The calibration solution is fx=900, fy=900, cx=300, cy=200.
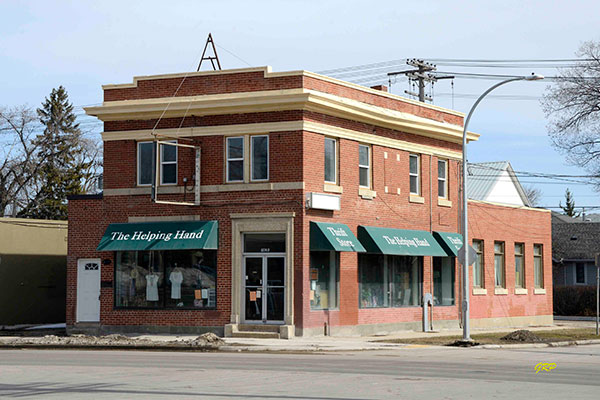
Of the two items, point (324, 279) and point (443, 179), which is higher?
point (443, 179)

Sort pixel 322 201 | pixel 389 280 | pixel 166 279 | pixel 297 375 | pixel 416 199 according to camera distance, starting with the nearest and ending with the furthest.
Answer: pixel 297 375 → pixel 322 201 → pixel 166 279 → pixel 389 280 → pixel 416 199

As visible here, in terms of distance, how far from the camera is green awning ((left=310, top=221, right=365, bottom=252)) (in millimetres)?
29594

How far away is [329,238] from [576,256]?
35.9 meters

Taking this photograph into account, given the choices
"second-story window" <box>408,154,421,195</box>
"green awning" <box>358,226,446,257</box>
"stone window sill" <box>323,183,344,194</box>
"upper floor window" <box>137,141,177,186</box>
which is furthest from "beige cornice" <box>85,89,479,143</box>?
"green awning" <box>358,226,446,257</box>

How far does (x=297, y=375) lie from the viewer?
17500mm

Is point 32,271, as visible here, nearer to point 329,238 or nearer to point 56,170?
point 329,238

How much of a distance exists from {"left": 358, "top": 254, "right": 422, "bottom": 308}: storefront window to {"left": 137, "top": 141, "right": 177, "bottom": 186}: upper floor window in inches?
290

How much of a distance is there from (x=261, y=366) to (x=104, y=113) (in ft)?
49.8

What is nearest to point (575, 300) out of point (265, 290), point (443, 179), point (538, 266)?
point (538, 266)

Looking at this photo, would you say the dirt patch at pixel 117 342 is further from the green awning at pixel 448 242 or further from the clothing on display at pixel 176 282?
the green awning at pixel 448 242

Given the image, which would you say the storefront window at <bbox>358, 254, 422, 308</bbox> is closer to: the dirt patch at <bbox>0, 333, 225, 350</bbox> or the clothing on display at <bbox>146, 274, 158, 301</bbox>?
the dirt patch at <bbox>0, 333, 225, 350</bbox>

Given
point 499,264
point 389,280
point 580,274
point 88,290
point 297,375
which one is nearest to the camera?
point 297,375

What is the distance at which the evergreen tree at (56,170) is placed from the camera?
6438 cm

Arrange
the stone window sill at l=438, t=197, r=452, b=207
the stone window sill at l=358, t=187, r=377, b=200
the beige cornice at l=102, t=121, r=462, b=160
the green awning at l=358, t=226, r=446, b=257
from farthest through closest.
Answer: the stone window sill at l=438, t=197, r=452, b=207 → the stone window sill at l=358, t=187, r=377, b=200 → the green awning at l=358, t=226, r=446, b=257 → the beige cornice at l=102, t=121, r=462, b=160
